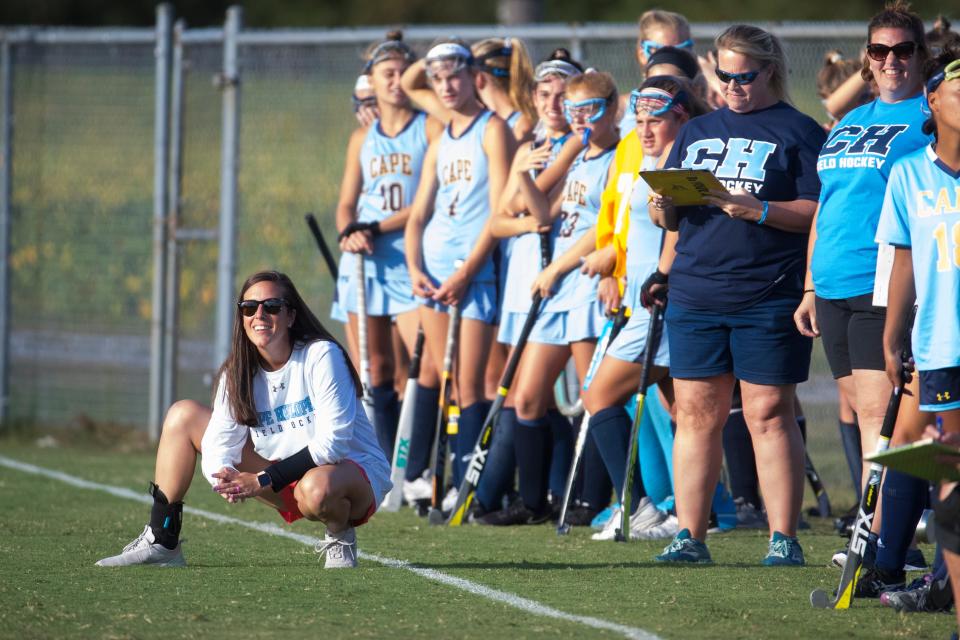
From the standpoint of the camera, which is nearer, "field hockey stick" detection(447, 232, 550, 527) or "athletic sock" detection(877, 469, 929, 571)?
"athletic sock" detection(877, 469, 929, 571)

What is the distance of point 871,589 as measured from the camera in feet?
16.6

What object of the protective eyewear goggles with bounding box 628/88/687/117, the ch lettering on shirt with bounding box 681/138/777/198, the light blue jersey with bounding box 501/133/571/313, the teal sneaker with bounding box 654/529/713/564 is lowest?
the teal sneaker with bounding box 654/529/713/564

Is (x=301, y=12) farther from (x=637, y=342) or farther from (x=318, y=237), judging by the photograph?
→ (x=637, y=342)

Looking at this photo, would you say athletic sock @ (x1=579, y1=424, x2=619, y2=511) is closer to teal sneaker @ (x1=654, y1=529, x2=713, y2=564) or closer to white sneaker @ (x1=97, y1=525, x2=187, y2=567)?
teal sneaker @ (x1=654, y1=529, x2=713, y2=564)

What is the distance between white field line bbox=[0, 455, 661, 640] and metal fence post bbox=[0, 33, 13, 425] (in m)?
2.60

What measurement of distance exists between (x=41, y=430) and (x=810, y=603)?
7.54 m

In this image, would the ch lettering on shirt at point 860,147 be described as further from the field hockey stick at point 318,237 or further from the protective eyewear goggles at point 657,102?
the field hockey stick at point 318,237

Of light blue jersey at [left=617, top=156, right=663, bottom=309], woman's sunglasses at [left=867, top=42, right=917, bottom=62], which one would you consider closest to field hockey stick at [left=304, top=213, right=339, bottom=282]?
light blue jersey at [left=617, top=156, right=663, bottom=309]

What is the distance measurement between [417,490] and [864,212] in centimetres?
325

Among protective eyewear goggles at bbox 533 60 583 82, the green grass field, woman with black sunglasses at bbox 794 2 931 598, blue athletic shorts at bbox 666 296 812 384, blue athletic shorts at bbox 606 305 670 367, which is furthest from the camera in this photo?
protective eyewear goggles at bbox 533 60 583 82

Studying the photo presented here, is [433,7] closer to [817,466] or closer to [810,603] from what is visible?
[817,466]

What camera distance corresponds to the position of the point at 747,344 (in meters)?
5.79

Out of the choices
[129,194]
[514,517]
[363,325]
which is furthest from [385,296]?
[129,194]

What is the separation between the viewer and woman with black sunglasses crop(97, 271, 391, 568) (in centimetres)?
543
